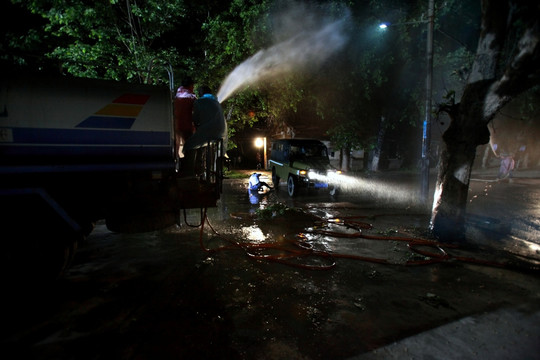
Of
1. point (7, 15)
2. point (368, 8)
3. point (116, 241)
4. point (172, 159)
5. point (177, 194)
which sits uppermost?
point (368, 8)

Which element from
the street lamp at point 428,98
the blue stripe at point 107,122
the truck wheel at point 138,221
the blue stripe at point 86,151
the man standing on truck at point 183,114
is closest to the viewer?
the blue stripe at point 86,151

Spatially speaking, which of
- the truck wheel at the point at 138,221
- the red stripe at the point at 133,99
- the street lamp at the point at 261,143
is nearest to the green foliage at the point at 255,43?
the street lamp at the point at 261,143

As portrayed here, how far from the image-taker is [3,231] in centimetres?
390

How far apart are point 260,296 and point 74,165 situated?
330 centimetres

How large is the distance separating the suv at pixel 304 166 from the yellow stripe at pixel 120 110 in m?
8.29

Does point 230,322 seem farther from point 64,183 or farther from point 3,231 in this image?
point 3,231

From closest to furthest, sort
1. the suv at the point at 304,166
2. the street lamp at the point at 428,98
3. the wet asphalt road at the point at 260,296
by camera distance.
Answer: the wet asphalt road at the point at 260,296
the street lamp at the point at 428,98
the suv at the point at 304,166

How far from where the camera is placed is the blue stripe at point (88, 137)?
12.4 feet

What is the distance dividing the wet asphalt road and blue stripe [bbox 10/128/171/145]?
222cm

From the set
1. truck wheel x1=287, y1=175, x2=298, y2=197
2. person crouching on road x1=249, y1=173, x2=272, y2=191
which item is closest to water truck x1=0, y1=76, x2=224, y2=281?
truck wheel x1=287, y1=175, x2=298, y2=197

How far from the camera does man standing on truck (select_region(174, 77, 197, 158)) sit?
204 inches

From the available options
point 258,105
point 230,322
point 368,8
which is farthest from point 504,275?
point 258,105

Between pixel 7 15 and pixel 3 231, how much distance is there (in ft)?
44.0

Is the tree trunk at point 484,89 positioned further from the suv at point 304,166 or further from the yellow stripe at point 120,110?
the yellow stripe at point 120,110
